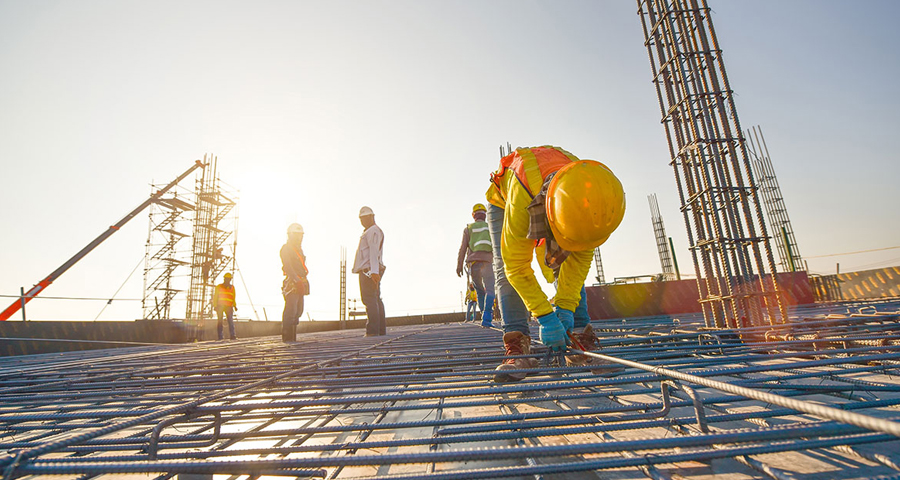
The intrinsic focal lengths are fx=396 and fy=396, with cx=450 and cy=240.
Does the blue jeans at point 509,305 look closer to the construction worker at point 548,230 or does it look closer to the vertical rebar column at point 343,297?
the construction worker at point 548,230

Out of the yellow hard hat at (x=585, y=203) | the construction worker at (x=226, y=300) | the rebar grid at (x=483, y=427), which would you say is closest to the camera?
the rebar grid at (x=483, y=427)

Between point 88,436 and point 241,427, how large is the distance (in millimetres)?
641

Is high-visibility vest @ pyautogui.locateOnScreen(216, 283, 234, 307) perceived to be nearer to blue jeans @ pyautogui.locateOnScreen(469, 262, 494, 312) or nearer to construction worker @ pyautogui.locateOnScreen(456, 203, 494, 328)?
construction worker @ pyautogui.locateOnScreen(456, 203, 494, 328)

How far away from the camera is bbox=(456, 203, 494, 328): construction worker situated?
6215 mm

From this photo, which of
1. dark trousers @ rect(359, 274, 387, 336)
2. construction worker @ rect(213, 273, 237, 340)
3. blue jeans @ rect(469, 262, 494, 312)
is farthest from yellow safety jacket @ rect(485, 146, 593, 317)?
construction worker @ rect(213, 273, 237, 340)

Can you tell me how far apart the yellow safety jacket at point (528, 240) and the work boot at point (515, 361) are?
221mm

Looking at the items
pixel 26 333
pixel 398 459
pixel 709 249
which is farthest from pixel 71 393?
pixel 26 333

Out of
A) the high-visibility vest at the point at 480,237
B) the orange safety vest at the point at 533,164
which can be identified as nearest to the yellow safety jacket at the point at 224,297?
the high-visibility vest at the point at 480,237

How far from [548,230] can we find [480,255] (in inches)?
159

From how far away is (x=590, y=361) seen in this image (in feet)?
7.07

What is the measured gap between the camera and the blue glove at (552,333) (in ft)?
7.22

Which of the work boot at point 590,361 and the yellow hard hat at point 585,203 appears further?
the yellow hard hat at point 585,203

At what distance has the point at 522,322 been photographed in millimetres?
2580

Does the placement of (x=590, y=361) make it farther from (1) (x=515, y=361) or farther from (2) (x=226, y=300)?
(2) (x=226, y=300)
